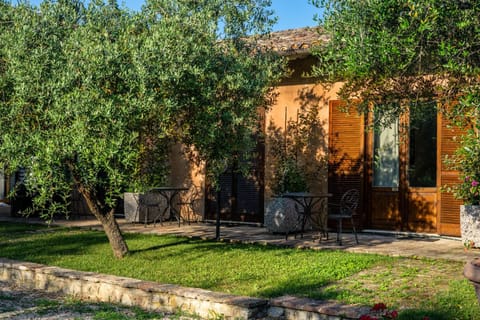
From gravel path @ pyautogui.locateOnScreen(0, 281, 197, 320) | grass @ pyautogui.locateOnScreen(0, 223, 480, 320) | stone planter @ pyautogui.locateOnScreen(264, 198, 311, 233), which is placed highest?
stone planter @ pyautogui.locateOnScreen(264, 198, 311, 233)

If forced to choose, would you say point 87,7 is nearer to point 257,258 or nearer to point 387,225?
point 257,258

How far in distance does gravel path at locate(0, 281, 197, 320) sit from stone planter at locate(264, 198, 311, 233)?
422 centimetres

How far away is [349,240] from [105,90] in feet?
15.3

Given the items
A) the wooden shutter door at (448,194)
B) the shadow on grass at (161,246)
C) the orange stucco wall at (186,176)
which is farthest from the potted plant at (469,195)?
the orange stucco wall at (186,176)

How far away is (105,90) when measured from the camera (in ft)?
21.4

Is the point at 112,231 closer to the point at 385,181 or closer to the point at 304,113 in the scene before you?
the point at 304,113

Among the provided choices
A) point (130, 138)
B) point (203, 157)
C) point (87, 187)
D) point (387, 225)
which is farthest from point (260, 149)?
point (130, 138)

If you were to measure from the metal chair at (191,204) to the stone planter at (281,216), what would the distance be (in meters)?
2.65

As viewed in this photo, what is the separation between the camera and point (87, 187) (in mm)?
7594

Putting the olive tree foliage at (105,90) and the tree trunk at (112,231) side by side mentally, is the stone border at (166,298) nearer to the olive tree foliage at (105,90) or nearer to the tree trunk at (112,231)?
the olive tree foliage at (105,90)

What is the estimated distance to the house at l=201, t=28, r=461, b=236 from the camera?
31.9 ft

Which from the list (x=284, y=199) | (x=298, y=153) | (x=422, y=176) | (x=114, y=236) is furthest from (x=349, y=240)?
(x=114, y=236)

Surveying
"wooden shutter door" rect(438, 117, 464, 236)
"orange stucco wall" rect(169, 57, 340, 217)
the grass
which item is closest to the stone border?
the grass

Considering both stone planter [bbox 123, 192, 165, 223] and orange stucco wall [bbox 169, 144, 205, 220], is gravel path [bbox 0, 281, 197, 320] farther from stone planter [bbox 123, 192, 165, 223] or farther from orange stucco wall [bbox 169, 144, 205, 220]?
orange stucco wall [bbox 169, 144, 205, 220]
